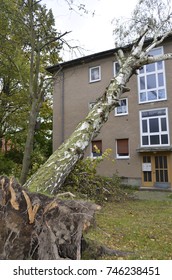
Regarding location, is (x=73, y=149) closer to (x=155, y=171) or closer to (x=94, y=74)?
(x=155, y=171)

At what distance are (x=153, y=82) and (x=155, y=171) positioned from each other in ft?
19.9

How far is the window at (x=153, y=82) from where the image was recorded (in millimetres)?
14523

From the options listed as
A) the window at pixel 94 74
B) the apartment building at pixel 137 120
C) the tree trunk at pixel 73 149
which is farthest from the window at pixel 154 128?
the tree trunk at pixel 73 149

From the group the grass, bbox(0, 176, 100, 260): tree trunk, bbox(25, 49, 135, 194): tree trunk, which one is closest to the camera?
bbox(0, 176, 100, 260): tree trunk

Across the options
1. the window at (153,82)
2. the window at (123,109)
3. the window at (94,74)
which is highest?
the window at (94,74)

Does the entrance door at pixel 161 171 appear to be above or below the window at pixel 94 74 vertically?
below

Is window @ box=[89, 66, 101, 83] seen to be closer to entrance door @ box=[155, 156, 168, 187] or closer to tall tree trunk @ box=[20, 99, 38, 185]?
entrance door @ box=[155, 156, 168, 187]

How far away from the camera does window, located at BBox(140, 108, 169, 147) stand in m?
14.0

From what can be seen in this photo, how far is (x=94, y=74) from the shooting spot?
17.4m

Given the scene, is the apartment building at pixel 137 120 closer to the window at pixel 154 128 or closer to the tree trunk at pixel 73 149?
the window at pixel 154 128

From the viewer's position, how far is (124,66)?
6219 millimetres

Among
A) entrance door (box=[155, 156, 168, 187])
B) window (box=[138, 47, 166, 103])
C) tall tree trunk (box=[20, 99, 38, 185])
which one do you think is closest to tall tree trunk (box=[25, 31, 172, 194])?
tall tree trunk (box=[20, 99, 38, 185])

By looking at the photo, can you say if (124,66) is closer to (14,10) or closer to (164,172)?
(14,10)
